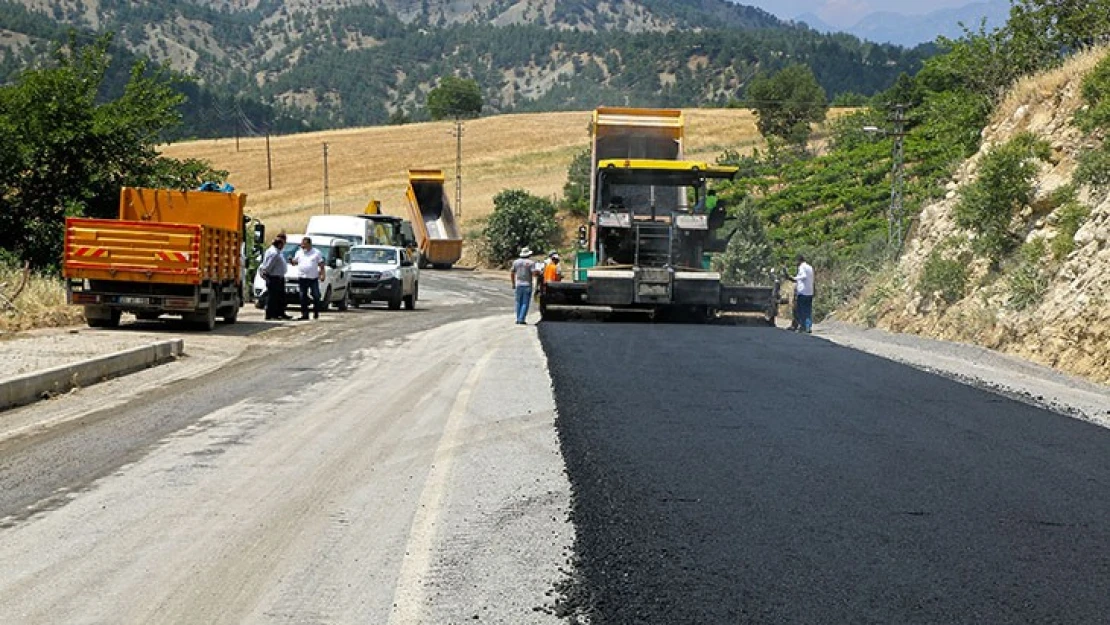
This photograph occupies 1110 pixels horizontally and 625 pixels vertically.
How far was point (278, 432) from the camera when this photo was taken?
1056 centimetres

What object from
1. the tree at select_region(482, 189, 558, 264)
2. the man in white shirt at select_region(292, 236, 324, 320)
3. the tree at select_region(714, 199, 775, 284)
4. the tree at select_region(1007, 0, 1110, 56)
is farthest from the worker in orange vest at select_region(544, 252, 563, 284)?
the tree at select_region(482, 189, 558, 264)

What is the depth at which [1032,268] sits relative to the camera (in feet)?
70.8

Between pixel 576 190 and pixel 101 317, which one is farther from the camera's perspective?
pixel 576 190

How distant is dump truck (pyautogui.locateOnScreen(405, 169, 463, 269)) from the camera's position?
5744 centimetres

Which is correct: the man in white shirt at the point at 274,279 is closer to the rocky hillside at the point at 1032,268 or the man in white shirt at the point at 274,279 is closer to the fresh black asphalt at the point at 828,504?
the fresh black asphalt at the point at 828,504

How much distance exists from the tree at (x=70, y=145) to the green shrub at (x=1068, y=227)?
18.2 meters

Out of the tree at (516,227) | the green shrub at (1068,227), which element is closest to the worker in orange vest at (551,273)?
the green shrub at (1068,227)

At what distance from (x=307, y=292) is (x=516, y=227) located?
3985 cm

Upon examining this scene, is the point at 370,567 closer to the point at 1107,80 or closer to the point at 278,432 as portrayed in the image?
the point at 278,432

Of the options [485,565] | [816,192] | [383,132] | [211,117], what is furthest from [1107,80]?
[211,117]

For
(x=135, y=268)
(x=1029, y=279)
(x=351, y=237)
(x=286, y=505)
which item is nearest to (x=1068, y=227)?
(x=1029, y=279)

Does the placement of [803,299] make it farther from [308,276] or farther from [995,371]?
[308,276]

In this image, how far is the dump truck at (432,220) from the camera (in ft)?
188

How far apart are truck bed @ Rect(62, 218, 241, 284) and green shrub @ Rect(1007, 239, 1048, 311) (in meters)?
13.5
